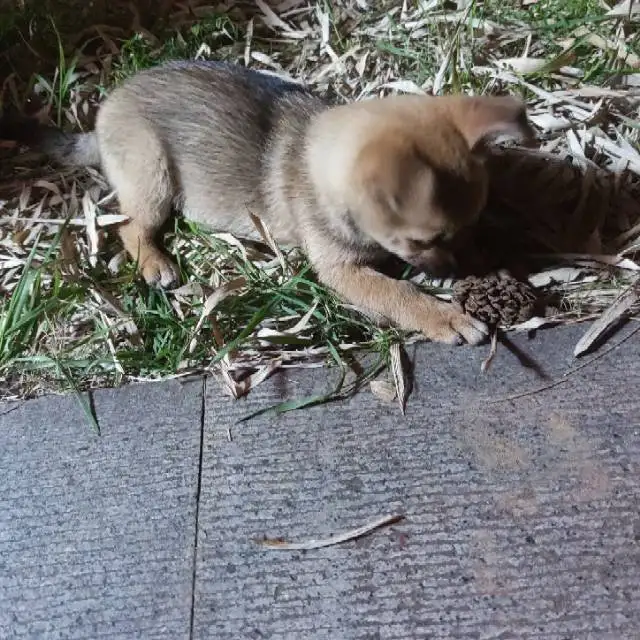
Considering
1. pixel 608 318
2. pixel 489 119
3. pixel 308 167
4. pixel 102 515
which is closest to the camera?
pixel 489 119

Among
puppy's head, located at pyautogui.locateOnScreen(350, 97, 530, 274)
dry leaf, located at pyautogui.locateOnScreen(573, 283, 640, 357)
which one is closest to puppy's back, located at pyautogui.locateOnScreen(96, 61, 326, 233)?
puppy's head, located at pyautogui.locateOnScreen(350, 97, 530, 274)

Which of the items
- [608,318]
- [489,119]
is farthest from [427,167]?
[608,318]

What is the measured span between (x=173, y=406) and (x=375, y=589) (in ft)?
3.21

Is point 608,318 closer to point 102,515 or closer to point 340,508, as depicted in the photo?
point 340,508

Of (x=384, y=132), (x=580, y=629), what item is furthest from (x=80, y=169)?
(x=580, y=629)

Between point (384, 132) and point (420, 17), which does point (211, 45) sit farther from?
point (384, 132)

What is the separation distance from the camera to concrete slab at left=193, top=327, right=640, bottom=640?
2.12m

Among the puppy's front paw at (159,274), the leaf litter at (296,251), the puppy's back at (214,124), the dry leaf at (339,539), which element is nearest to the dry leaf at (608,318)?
the leaf litter at (296,251)

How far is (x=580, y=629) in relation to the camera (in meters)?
2.03

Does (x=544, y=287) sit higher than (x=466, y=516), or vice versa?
(x=544, y=287)

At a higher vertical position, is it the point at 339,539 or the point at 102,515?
the point at 339,539

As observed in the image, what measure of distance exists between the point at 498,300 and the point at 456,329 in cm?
18

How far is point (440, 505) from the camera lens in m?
2.30

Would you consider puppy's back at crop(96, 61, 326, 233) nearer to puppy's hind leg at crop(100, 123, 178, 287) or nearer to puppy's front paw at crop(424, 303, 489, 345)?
puppy's hind leg at crop(100, 123, 178, 287)
